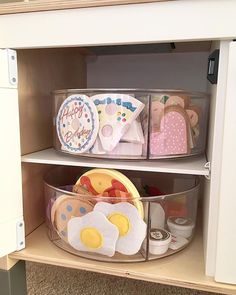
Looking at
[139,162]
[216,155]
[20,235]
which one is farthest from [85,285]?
[216,155]

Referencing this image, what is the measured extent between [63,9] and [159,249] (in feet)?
1.61

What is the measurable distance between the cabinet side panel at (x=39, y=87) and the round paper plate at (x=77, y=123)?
99 mm

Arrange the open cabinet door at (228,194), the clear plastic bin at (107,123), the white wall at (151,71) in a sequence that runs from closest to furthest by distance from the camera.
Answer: the open cabinet door at (228,194)
the clear plastic bin at (107,123)
the white wall at (151,71)

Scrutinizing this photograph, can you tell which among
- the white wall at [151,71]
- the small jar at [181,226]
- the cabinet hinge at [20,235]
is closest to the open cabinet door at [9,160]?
the cabinet hinge at [20,235]

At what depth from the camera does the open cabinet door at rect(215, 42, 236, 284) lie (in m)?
0.48

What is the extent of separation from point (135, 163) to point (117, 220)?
118 millimetres

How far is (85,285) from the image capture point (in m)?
0.80

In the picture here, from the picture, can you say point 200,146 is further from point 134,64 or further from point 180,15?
point 134,64

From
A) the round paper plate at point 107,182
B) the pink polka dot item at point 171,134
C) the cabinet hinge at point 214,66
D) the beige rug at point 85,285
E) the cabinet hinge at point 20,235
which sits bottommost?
the beige rug at point 85,285

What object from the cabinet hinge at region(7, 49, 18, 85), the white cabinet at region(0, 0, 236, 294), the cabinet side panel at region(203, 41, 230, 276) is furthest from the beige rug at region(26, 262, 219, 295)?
the cabinet hinge at region(7, 49, 18, 85)

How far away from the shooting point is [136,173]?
0.91m

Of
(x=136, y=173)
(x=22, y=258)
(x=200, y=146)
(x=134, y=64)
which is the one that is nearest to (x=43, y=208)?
(x=22, y=258)

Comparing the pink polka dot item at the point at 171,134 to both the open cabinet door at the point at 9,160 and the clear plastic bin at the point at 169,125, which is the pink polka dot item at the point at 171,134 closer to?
the clear plastic bin at the point at 169,125

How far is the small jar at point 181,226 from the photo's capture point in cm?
67
